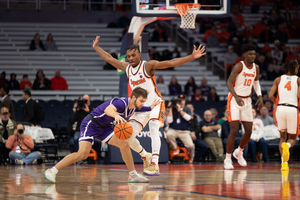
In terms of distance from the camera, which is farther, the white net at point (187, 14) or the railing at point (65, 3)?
the railing at point (65, 3)

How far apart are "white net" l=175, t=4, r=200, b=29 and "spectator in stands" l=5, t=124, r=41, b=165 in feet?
15.6

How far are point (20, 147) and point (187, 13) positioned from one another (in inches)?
208

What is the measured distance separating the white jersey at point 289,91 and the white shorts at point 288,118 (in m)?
0.14

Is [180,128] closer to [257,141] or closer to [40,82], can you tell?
[257,141]

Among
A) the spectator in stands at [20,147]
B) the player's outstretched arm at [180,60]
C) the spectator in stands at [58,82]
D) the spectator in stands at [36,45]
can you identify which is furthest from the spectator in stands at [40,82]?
the player's outstretched arm at [180,60]

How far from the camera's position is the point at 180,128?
1298 centimetres

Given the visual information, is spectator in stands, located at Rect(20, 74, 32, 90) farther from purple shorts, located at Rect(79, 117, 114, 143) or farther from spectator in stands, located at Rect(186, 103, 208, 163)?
purple shorts, located at Rect(79, 117, 114, 143)

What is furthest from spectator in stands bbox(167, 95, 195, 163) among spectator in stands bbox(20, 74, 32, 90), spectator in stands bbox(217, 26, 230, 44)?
spectator in stands bbox(217, 26, 230, 44)

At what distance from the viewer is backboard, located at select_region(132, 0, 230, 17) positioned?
36.0ft

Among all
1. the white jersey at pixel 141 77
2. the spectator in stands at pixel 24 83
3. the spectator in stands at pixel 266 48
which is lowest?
the spectator in stands at pixel 24 83

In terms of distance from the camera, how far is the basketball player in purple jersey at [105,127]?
625 cm

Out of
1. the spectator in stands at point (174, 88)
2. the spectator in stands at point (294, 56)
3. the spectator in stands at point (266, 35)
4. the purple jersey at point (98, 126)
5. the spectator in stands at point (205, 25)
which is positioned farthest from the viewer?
the spectator in stands at point (205, 25)

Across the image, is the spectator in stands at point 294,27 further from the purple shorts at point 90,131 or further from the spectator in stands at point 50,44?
the purple shorts at point 90,131

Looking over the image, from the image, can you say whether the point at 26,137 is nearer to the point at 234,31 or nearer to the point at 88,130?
the point at 88,130
